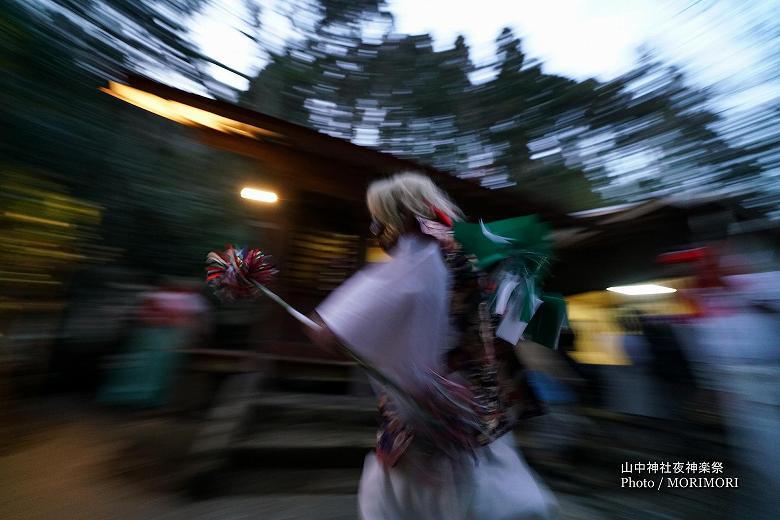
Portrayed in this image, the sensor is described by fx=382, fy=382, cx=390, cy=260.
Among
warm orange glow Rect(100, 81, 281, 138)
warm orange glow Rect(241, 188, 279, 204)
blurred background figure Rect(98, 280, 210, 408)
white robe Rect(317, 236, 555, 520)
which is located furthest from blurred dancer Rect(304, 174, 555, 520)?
blurred background figure Rect(98, 280, 210, 408)

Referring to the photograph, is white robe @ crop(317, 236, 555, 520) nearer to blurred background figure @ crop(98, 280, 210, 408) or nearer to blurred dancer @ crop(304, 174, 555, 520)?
blurred dancer @ crop(304, 174, 555, 520)

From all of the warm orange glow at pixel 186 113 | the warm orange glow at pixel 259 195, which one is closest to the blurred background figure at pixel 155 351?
the warm orange glow at pixel 259 195

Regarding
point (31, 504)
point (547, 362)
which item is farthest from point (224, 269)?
point (547, 362)

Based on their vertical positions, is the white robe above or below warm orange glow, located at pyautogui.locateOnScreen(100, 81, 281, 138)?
below

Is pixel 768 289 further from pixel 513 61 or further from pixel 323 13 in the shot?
pixel 323 13

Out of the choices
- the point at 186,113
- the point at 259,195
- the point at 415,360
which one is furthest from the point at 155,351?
the point at 415,360

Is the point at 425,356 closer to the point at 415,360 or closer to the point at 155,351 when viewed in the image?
the point at 415,360

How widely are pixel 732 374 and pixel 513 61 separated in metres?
8.27

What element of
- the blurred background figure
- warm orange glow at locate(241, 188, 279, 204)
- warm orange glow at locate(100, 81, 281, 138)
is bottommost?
the blurred background figure

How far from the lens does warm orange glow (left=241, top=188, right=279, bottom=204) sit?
4588mm

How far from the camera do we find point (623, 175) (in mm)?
7094

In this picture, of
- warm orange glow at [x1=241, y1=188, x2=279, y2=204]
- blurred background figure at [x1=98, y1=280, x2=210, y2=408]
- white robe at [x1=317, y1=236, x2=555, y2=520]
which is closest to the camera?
white robe at [x1=317, y1=236, x2=555, y2=520]

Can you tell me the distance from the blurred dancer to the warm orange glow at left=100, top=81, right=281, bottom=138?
2782 millimetres

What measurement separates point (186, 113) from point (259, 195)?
1276 mm
